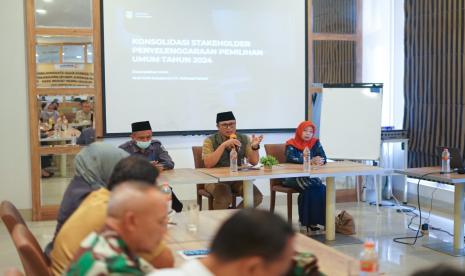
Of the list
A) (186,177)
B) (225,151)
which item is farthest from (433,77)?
(186,177)

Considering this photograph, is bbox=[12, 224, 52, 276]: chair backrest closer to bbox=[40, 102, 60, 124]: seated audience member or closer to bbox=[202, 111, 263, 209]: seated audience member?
bbox=[202, 111, 263, 209]: seated audience member

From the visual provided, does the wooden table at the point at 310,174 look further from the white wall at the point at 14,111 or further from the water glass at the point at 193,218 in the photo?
the white wall at the point at 14,111

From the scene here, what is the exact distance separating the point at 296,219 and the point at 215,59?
88.1 inches

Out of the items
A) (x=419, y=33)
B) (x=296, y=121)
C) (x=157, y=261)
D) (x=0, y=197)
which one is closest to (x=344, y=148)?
(x=296, y=121)

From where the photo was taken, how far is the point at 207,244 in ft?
8.05

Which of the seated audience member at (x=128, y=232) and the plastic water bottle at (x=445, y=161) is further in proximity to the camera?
the plastic water bottle at (x=445, y=161)

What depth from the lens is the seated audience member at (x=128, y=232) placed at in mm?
A: 1587

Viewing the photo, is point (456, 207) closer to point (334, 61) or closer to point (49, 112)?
point (334, 61)

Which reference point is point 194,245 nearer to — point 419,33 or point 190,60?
point 190,60

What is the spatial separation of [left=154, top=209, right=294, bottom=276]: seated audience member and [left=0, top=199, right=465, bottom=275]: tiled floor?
299 cm

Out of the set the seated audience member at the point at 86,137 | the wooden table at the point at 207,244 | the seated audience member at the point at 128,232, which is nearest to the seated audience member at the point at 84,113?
the seated audience member at the point at 86,137

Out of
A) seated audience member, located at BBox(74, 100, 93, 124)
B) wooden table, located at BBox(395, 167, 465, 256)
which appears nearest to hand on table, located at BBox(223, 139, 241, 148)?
wooden table, located at BBox(395, 167, 465, 256)

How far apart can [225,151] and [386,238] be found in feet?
5.98

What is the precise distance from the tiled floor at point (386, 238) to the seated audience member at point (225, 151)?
1.18m
